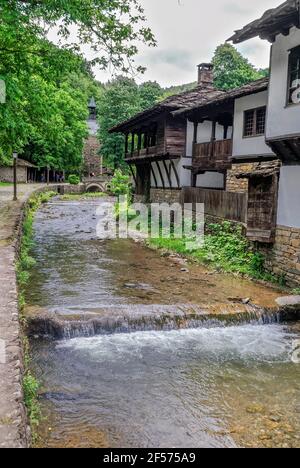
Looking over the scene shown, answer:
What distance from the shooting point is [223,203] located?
47.1 ft

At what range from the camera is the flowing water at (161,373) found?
480 centimetres

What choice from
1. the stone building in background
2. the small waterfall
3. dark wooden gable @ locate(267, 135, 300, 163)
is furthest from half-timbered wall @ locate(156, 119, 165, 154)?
the stone building in background

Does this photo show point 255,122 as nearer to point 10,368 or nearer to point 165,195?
point 165,195

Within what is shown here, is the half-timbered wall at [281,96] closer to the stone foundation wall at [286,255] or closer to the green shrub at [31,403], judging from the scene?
the stone foundation wall at [286,255]

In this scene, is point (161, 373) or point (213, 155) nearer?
point (161, 373)

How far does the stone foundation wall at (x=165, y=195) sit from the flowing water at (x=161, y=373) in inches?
392

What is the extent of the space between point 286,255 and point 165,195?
1227cm

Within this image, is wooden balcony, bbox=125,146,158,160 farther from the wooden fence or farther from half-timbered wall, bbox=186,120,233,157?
the wooden fence

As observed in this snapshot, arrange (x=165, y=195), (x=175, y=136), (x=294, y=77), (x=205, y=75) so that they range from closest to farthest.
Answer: (x=294, y=77) < (x=175, y=136) < (x=165, y=195) < (x=205, y=75)

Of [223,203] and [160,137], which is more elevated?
[160,137]

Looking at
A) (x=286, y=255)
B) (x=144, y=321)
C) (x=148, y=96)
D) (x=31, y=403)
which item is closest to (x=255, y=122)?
(x=286, y=255)

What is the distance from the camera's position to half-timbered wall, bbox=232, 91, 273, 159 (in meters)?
14.7

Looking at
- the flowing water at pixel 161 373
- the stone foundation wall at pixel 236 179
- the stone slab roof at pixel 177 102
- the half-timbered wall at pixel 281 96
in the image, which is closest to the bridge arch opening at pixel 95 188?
the stone slab roof at pixel 177 102

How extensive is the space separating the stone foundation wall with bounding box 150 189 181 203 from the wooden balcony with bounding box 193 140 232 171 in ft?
6.41
